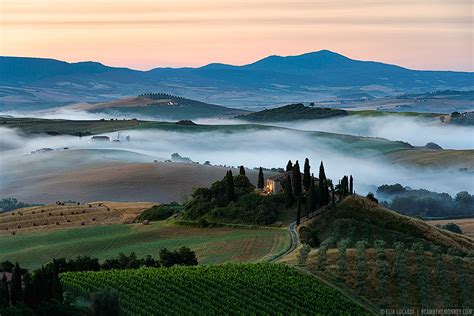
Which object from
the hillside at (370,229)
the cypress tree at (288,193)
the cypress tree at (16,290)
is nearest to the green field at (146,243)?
the hillside at (370,229)

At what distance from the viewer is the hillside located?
3004 inches

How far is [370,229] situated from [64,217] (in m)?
40.8

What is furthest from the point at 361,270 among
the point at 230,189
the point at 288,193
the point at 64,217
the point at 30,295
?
the point at 64,217

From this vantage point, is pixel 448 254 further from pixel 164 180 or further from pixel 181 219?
pixel 164 180

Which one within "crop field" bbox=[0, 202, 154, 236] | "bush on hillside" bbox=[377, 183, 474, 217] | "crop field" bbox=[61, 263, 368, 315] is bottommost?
"bush on hillside" bbox=[377, 183, 474, 217]

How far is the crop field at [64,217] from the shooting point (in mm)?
99875

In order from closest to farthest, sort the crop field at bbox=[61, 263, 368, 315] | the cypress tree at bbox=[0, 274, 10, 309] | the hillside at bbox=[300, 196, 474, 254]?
1. the cypress tree at bbox=[0, 274, 10, 309]
2. the crop field at bbox=[61, 263, 368, 315]
3. the hillside at bbox=[300, 196, 474, 254]

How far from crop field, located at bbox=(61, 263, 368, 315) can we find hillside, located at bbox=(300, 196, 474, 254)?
16702mm

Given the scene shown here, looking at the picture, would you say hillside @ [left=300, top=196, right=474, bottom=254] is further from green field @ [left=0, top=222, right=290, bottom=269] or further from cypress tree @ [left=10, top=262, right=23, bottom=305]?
cypress tree @ [left=10, top=262, right=23, bottom=305]

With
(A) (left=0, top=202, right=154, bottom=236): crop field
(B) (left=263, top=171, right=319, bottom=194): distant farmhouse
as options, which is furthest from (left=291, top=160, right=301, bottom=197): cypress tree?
(A) (left=0, top=202, right=154, bottom=236): crop field

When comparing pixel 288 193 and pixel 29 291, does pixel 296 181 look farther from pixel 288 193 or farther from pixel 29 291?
pixel 29 291

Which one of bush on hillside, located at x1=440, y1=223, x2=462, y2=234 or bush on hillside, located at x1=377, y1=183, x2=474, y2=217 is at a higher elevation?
bush on hillside, located at x1=440, y1=223, x2=462, y2=234

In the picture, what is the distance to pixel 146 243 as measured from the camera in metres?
83.9

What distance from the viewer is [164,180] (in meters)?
148
